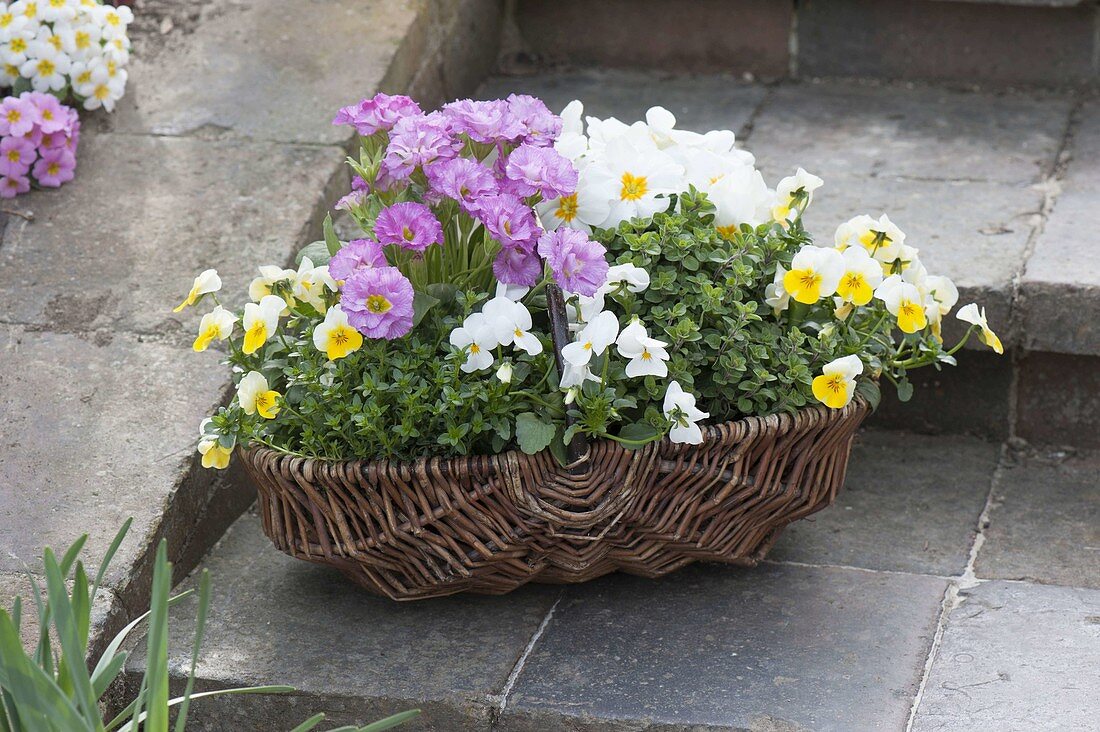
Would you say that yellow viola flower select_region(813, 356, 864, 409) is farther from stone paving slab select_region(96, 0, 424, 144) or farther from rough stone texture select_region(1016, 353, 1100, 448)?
stone paving slab select_region(96, 0, 424, 144)

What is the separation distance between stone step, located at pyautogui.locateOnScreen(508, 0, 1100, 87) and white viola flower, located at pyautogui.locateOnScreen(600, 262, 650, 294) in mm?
1770

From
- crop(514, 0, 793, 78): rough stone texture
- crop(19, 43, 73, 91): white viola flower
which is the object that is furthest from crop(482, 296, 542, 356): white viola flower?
crop(514, 0, 793, 78): rough stone texture

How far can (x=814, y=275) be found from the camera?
178cm

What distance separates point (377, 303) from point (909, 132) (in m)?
1.72

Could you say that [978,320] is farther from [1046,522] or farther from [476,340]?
[476,340]

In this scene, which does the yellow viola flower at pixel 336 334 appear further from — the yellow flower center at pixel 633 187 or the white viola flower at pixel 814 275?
the white viola flower at pixel 814 275

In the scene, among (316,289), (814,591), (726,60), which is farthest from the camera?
(726,60)

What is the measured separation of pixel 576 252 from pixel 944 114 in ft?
5.61

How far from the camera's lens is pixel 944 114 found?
307 centimetres

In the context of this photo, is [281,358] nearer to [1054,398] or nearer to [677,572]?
[677,572]

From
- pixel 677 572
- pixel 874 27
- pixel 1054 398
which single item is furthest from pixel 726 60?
pixel 677 572

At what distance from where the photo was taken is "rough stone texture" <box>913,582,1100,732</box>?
5.40 feet

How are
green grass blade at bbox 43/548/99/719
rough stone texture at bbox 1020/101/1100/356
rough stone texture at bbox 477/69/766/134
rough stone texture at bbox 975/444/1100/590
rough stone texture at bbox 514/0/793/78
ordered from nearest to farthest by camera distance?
1. green grass blade at bbox 43/548/99/719
2. rough stone texture at bbox 975/444/1100/590
3. rough stone texture at bbox 1020/101/1100/356
4. rough stone texture at bbox 477/69/766/134
5. rough stone texture at bbox 514/0/793/78

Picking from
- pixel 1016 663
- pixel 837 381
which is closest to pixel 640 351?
pixel 837 381
